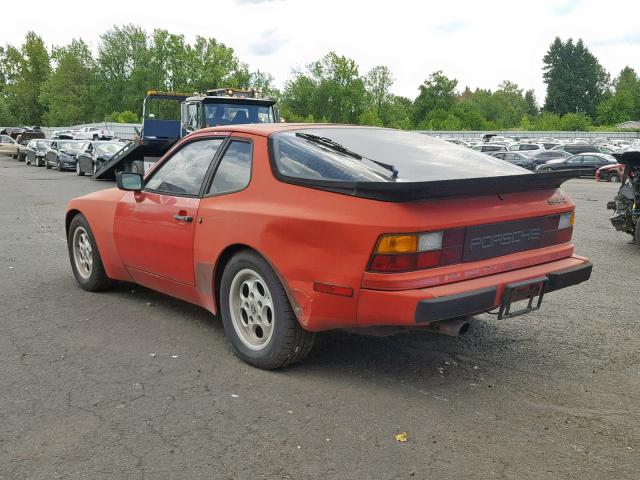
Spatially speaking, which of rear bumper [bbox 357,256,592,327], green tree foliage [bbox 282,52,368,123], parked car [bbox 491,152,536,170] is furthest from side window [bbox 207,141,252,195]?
green tree foliage [bbox 282,52,368,123]

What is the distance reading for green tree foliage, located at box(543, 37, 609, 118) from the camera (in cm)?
11875

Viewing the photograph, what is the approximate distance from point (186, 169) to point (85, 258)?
1.88m

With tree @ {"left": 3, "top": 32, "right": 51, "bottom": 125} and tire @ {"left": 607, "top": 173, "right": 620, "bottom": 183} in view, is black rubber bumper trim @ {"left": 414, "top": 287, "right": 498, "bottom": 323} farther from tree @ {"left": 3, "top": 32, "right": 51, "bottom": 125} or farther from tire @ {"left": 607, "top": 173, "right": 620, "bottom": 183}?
tree @ {"left": 3, "top": 32, "right": 51, "bottom": 125}

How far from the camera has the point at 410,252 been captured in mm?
3426

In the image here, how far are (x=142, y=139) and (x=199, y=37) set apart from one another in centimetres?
7834

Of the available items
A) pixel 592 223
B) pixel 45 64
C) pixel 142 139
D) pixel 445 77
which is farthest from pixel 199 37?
pixel 592 223

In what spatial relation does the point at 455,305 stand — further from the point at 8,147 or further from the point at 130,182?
the point at 8,147

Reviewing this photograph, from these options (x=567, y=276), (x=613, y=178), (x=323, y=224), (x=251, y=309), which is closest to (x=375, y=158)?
(x=323, y=224)

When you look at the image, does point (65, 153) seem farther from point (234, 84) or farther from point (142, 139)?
point (234, 84)

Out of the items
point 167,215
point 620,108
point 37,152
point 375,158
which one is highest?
point 620,108

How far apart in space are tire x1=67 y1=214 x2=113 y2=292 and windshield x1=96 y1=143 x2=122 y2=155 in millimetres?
20762

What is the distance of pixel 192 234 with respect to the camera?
4461 mm

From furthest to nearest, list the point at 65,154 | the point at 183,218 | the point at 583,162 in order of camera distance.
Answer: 1. the point at 583,162
2. the point at 65,154
3. the point at 183,218

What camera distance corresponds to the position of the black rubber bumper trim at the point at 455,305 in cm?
337
